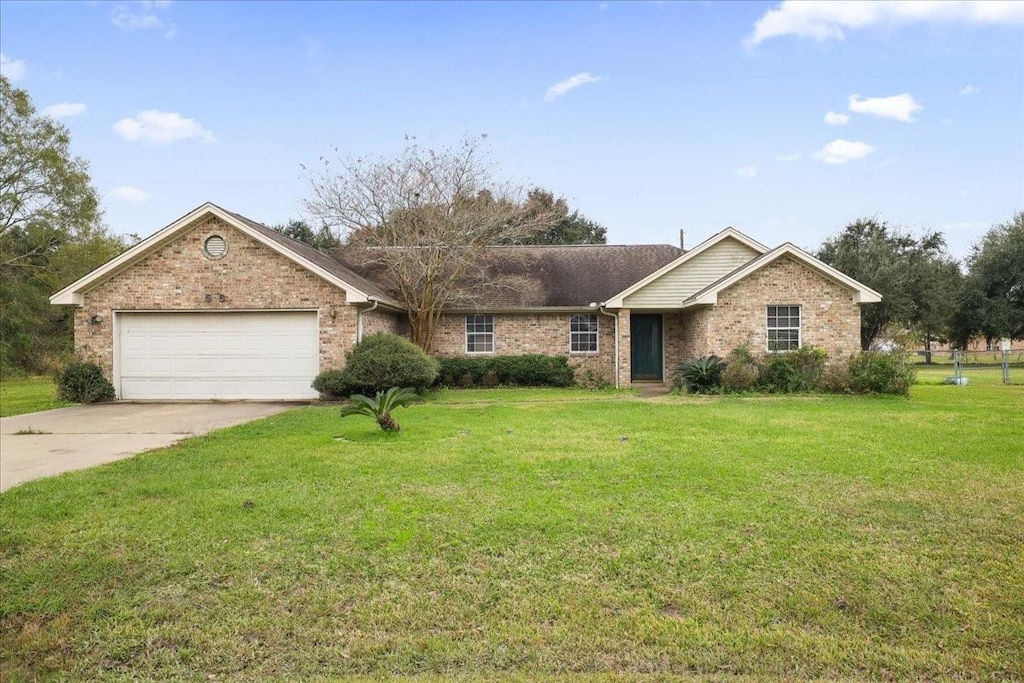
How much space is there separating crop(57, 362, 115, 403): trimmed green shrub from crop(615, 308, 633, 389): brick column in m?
15.0

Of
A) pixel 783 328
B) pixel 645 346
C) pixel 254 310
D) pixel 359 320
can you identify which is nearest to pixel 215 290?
pixel 254 310

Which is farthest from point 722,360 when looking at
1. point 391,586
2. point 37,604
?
point 37,604

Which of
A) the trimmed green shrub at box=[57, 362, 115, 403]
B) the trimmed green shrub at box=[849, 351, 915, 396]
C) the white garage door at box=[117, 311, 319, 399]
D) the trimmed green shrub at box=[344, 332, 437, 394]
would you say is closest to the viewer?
the trimmed green shrub at box=[344, 332, 437, 394]

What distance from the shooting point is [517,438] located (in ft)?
30.6

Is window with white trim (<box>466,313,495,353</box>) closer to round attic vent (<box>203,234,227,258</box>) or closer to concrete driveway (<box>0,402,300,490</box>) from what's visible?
concrete driveway (<box>0,402,300,490</box>)

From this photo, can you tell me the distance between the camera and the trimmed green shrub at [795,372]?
16.6 meters

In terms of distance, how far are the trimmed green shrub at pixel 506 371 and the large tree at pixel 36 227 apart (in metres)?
22.0

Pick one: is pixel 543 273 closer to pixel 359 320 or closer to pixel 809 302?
pixel 359 320

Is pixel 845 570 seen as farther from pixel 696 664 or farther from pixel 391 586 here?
pixel 391 586

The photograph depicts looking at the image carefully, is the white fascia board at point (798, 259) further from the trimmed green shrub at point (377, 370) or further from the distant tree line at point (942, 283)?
the distant tree line at point (942, 283)

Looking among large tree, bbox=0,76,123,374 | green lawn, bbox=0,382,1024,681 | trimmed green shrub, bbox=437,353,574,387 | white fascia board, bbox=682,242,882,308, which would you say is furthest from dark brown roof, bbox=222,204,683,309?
large tree, bbox=0,76,123,374

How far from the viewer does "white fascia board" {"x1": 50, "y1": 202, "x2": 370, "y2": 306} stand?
16.4 meters

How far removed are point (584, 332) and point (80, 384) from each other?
1494cm

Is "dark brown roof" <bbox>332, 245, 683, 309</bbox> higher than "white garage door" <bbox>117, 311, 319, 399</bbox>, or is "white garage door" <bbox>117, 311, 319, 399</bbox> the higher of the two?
"dark brown roof" <bbox>332, 245, 683, 309</bbox>
